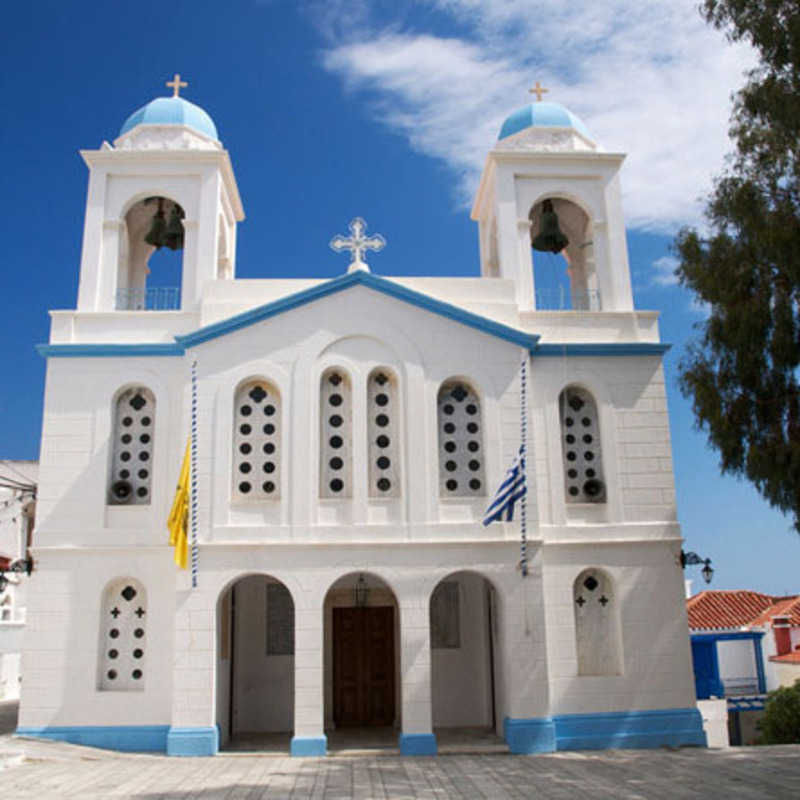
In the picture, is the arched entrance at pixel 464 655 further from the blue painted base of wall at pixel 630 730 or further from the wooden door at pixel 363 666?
the blue painted base of wall at pixel 630 730

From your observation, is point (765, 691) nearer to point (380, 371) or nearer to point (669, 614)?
point (669, 614)

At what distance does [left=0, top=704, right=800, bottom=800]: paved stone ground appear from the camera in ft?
38.0

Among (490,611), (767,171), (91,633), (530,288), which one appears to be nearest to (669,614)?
(490,611)

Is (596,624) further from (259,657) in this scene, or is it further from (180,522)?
(180,522)

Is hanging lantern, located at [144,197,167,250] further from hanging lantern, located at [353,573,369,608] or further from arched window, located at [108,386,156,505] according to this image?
hanging lantern, located at [353,573,369,608]

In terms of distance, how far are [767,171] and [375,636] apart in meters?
10.9

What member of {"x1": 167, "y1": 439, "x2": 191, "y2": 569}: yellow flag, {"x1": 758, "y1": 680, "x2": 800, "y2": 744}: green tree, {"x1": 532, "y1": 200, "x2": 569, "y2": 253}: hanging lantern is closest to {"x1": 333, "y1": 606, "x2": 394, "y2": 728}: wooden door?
{"x1": 167, "y1": 439, "x2": 191, "y2": 569}: yellow flag

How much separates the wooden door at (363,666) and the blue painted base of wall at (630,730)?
12.2 feet

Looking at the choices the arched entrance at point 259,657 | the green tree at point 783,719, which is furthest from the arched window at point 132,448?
the green tree at point 783,719

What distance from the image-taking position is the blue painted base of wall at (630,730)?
15.4m

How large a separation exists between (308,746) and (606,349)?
28.7 feet

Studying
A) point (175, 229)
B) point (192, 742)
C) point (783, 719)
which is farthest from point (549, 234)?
point (192, 742)

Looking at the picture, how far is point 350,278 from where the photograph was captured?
1650cm

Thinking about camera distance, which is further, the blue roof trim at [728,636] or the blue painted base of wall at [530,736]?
the blue roof trim at [728,636]
